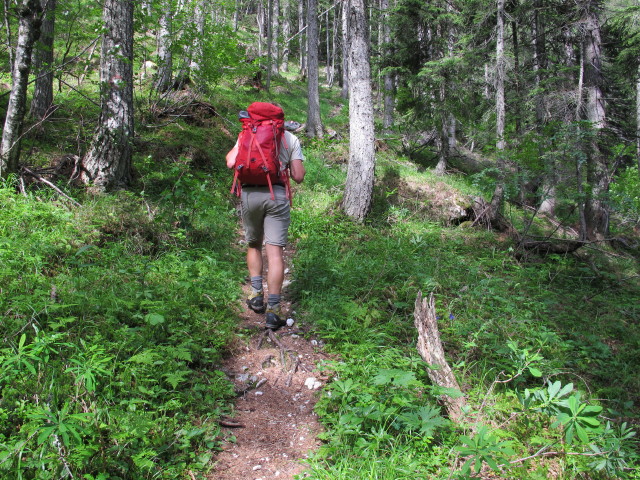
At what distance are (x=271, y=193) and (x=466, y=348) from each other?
8.21 ft

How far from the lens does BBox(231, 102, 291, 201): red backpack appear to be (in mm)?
3770

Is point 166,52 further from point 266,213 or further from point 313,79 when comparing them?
point 266,213

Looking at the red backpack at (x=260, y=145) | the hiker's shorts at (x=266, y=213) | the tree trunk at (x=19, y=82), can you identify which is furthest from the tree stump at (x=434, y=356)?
the tree trunk at (x=19, y=82)

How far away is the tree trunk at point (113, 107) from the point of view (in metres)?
5.67

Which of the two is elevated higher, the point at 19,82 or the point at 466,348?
the point at 19,82

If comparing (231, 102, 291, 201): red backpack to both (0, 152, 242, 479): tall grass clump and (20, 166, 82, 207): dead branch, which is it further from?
(20, 166, 82, 207): dead branch

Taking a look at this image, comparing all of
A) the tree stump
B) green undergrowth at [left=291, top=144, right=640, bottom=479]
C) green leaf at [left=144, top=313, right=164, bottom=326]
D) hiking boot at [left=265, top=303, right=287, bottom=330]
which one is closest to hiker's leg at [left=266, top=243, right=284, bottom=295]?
hiking boot at [left=265, top=303, right=287, bottom=330]

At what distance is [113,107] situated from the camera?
5859mm

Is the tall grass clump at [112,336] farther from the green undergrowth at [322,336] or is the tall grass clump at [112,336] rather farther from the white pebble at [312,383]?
the white pebble at [312,383]

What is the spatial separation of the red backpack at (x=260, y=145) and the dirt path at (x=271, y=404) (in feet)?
4.95

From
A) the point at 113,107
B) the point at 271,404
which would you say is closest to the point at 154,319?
the point at 271,404

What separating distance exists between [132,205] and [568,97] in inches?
502

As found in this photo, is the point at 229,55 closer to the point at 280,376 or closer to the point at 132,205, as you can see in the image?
the point at 132,205

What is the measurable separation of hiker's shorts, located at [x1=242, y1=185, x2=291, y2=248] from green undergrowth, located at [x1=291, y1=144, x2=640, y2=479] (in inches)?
37.5
